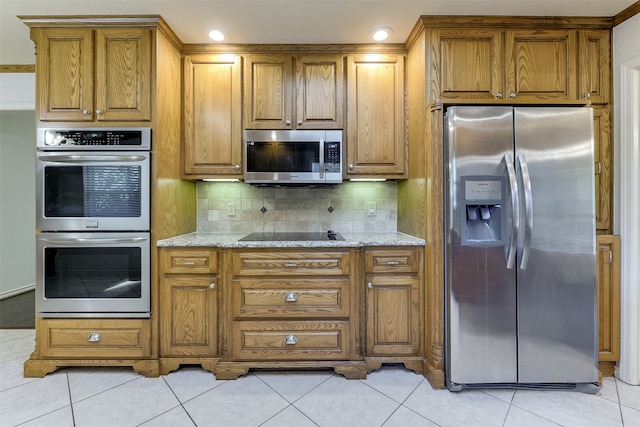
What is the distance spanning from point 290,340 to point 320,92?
185 cm

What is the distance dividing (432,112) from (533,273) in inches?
46.2

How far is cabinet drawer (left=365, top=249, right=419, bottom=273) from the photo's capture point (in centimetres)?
200

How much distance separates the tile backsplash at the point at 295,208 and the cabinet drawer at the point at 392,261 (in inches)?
26.4

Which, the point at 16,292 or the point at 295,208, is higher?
the point at 295,208

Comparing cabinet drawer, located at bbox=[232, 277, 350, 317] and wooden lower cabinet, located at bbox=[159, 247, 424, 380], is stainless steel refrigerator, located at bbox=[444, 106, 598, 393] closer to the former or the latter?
wooden lower cabinet, located at bbox=[159, 247, 424, 380]

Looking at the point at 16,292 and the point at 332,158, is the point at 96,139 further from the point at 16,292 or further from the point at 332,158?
the point at 16,292

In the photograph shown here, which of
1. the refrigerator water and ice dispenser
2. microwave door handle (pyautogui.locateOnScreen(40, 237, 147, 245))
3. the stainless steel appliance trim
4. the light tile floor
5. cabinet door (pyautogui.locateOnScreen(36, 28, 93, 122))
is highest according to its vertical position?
cabinet door (pyautogui.locateOnScreen(36, 28, 93, 122))

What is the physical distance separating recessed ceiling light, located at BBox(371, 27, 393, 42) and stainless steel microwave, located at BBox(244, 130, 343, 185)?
787 mm

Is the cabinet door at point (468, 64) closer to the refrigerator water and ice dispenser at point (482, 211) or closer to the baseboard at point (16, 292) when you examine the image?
the refrigerator water and ice dispenser at point (482, 211)

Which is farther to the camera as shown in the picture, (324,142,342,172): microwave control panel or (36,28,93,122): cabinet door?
(324,142,342,172): microwave control panel

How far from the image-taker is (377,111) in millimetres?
2291

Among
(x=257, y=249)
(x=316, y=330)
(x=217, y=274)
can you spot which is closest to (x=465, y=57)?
(x=257, y=249)

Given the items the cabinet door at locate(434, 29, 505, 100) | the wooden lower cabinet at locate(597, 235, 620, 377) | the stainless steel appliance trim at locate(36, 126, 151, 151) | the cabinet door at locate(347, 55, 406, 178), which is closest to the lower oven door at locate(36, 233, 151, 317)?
the stainless steel appliance trim at locate(36, 126, 151, 151)

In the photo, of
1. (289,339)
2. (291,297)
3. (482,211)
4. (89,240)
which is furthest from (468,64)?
(89,240)
